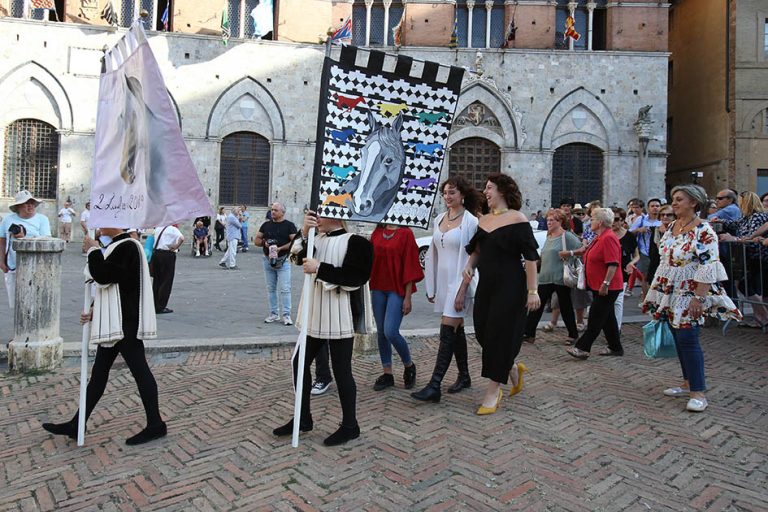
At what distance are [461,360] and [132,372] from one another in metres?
2.87

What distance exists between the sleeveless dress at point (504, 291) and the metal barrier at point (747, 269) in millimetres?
5309

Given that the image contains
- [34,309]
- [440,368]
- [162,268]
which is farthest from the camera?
[162,268]

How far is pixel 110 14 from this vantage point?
73.6 feet

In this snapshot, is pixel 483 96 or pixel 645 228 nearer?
pixel 645 228

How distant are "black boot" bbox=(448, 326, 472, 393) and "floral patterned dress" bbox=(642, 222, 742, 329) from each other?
6.00ft

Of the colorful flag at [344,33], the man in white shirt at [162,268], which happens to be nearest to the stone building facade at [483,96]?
the colorful flag at [344,33]

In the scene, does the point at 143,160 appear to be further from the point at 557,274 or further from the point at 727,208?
the point at 727,208

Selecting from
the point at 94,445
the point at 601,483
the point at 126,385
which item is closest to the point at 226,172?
the point at 126,385

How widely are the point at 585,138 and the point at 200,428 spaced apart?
23401 millimetres

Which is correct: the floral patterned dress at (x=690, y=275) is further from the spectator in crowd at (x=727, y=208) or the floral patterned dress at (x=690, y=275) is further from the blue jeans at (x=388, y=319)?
the spectator in crowd at (x=727, y=208)

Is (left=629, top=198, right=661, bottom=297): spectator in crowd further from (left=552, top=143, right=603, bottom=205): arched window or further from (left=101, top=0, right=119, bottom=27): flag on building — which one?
(left=101, top=0, right=119, bottom=27): flag on building

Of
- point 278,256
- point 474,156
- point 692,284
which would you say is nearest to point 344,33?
point 474,156

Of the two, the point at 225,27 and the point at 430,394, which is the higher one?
the point at 225,27

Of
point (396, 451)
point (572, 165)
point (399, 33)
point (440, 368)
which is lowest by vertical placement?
point (396, 451)
